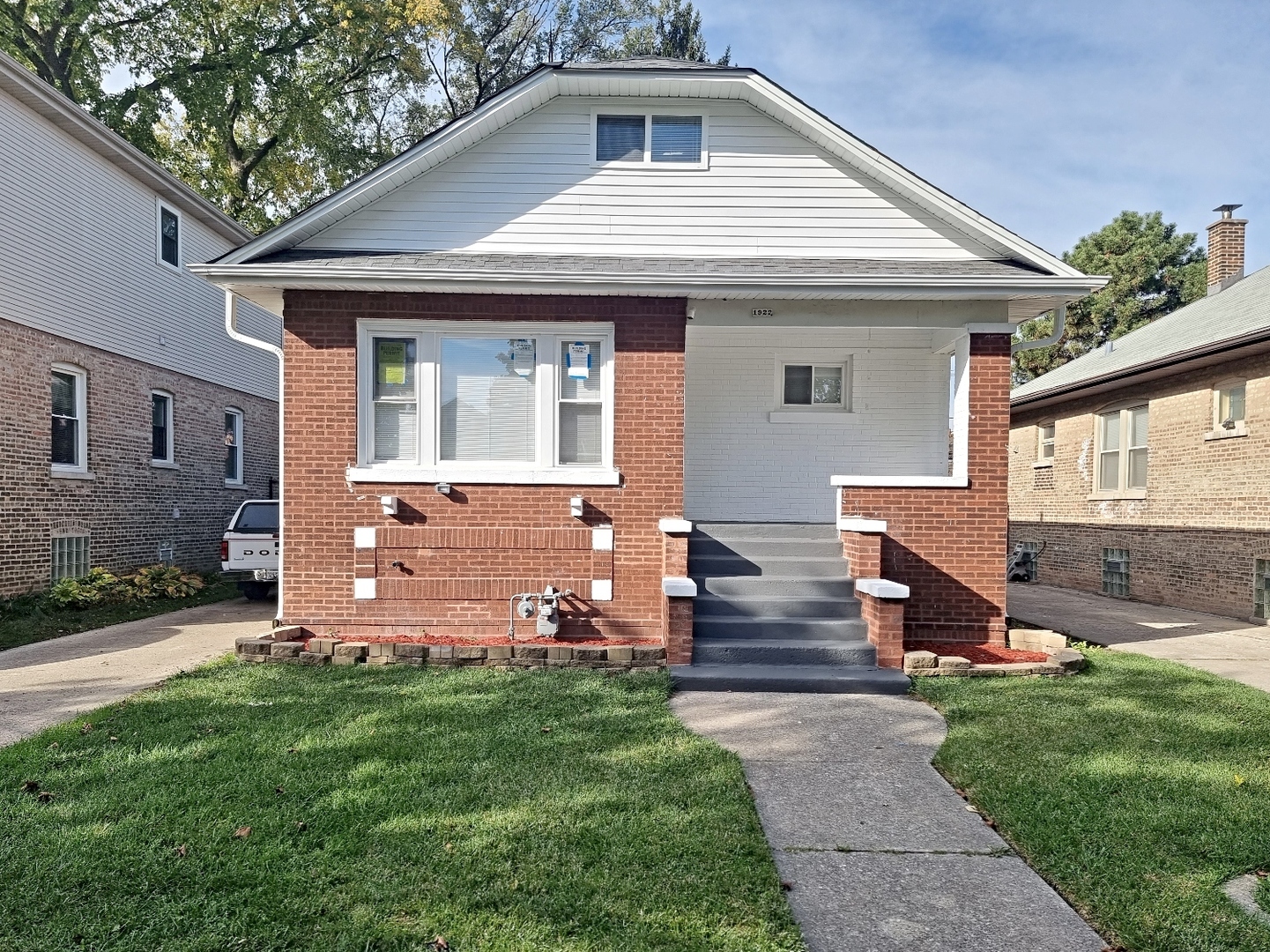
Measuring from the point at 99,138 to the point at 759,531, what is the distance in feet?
39.2

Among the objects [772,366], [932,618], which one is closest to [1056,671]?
[932,618]

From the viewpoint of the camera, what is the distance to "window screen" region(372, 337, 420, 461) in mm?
7602

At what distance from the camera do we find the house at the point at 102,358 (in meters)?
10.2

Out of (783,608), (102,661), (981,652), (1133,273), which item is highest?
(1133,273)

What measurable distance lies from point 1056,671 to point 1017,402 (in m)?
11.3

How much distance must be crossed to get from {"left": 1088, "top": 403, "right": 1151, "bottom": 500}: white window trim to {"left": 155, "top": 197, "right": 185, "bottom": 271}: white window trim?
1813 cm

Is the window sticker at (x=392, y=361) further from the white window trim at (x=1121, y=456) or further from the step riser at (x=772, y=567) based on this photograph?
the white window trim at (x=1121, y=456)

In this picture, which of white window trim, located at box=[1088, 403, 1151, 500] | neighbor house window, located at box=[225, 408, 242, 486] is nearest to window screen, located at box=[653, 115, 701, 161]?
white window trim, located at box=[1088, 403, 1151, 500]

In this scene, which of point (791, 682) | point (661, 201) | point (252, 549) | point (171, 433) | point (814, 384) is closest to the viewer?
point (791, 682)

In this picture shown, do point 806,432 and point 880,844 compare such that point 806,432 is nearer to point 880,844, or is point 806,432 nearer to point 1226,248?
Answer: point 880,844

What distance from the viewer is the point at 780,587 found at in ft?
23.6

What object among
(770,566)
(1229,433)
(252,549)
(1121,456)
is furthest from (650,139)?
(1121,456)

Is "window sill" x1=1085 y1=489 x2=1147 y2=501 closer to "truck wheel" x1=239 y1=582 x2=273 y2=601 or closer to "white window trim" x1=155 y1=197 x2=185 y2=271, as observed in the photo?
"truck wheel" x1=239 y1=582 x2=273 y2=601

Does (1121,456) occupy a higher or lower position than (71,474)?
higher
